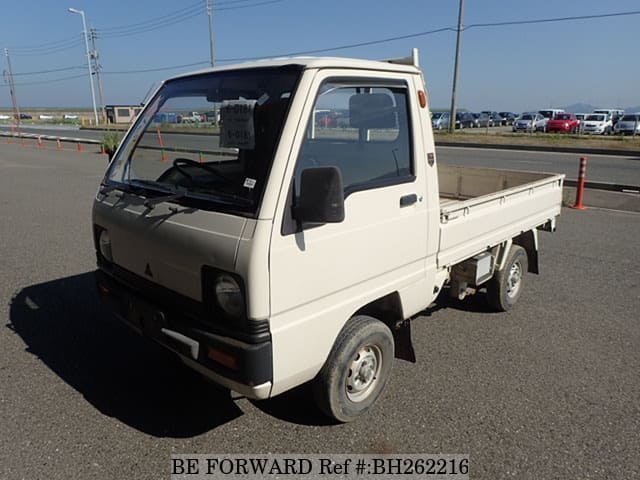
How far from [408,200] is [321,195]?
3.07ft

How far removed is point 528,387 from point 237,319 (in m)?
2.33

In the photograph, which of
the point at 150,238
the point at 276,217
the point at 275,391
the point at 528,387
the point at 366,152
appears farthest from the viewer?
the point at 528,387

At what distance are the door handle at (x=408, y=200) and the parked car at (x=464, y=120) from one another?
1525 inches

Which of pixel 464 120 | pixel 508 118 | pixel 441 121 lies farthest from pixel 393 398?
pixel 508 118

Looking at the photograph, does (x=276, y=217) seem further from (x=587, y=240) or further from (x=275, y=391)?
(x=587, y=240)

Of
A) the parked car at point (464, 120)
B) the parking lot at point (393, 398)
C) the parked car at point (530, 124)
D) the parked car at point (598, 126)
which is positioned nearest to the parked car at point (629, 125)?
the parked car at point (598, 126)

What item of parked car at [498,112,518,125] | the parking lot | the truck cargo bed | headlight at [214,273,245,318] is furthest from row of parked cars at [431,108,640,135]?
headlight at [214,273,245,318]

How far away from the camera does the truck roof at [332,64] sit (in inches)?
101

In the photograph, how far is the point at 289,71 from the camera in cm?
255

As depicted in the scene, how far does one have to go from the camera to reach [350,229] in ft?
8.61

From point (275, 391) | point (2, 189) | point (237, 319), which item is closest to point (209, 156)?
point (237, 319)

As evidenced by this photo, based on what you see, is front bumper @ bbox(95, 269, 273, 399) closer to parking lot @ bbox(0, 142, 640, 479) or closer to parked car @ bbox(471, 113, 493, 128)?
parking lot @ bbox(0, 142, 640, 479)

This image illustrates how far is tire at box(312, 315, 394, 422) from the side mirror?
2.92 ft

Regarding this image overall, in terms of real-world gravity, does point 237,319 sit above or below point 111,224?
below
